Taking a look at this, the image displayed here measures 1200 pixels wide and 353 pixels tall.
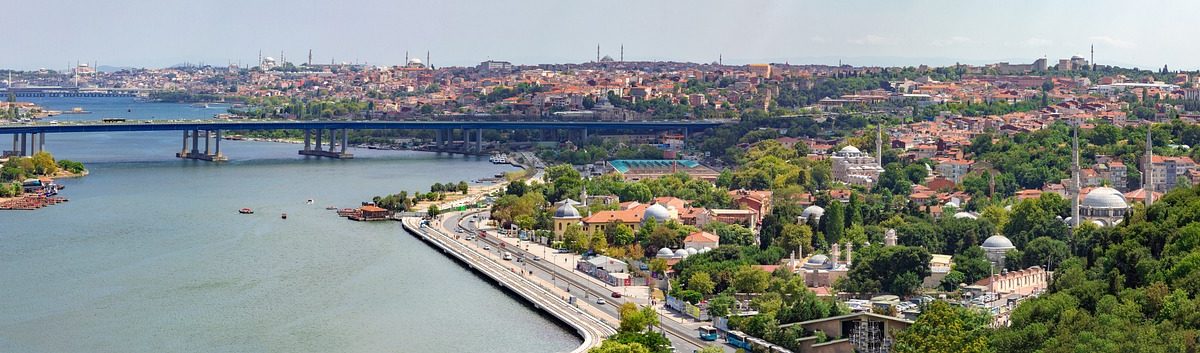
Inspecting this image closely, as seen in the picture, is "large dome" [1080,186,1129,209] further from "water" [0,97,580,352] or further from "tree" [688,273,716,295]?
"water" [0,97,580,352]

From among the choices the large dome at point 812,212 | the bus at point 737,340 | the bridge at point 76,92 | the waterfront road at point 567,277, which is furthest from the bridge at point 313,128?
the bridge at point 76,92

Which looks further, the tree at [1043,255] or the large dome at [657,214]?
the large dome at [657,214]

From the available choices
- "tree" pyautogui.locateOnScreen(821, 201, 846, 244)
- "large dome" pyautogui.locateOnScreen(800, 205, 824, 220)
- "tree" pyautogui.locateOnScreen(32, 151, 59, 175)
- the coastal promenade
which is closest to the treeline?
the coastal promenade

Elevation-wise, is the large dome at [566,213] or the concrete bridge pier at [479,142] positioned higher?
the concrete bridge pier at [479,142]

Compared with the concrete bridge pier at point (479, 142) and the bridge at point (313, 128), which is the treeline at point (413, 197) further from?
the concrete bridge pier at point (479, 142)

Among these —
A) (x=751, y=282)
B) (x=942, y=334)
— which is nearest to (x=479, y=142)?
(x=751, y=282)

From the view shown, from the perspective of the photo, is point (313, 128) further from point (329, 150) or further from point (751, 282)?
point (751, 282)
